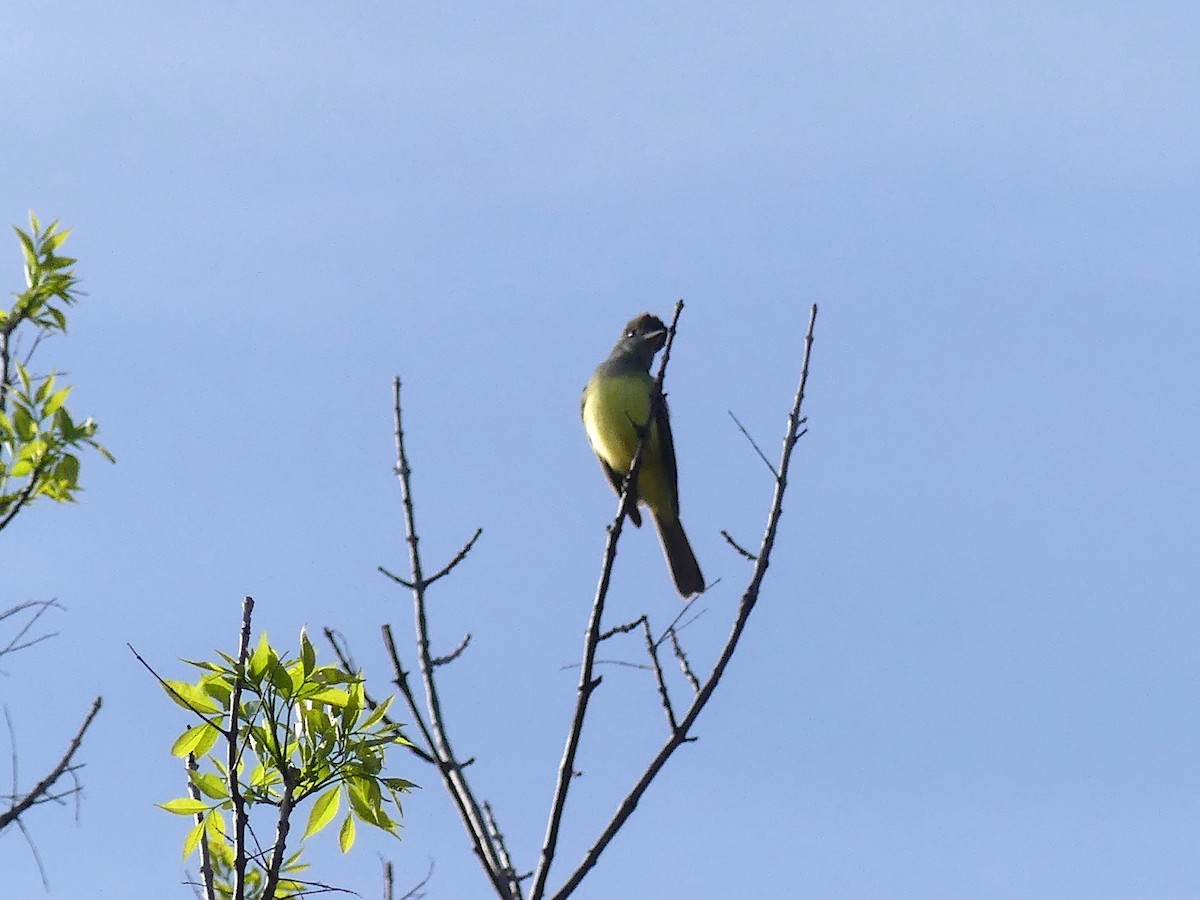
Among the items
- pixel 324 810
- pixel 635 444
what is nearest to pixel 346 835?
pixel 324 810

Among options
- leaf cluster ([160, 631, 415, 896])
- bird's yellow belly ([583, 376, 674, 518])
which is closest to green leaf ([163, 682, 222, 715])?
leaf cluster ([160, 631, 415, 896])

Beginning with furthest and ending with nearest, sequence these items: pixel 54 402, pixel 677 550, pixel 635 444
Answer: pixel 677 550, pixel 635 444, pixel 54 402

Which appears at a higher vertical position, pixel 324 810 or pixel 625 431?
pixel 625 431

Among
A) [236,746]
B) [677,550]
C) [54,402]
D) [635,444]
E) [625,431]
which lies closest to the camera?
[236,746]

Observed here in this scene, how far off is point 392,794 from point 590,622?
651 mm

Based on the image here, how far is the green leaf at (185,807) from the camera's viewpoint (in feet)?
12.2

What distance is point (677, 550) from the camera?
1020 centimetres

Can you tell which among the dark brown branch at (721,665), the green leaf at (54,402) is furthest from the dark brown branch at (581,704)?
the green leaf at (54,402)

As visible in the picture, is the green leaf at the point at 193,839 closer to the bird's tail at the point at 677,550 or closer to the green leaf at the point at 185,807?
the green leaf at the point at 185,807

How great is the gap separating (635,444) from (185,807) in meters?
6.08

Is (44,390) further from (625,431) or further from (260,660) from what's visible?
(625,431)

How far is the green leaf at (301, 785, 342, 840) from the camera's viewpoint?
12.4ft

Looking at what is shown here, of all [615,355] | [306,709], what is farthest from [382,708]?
[615,355]

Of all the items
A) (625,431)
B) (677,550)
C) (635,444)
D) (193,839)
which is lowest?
(193,839)
